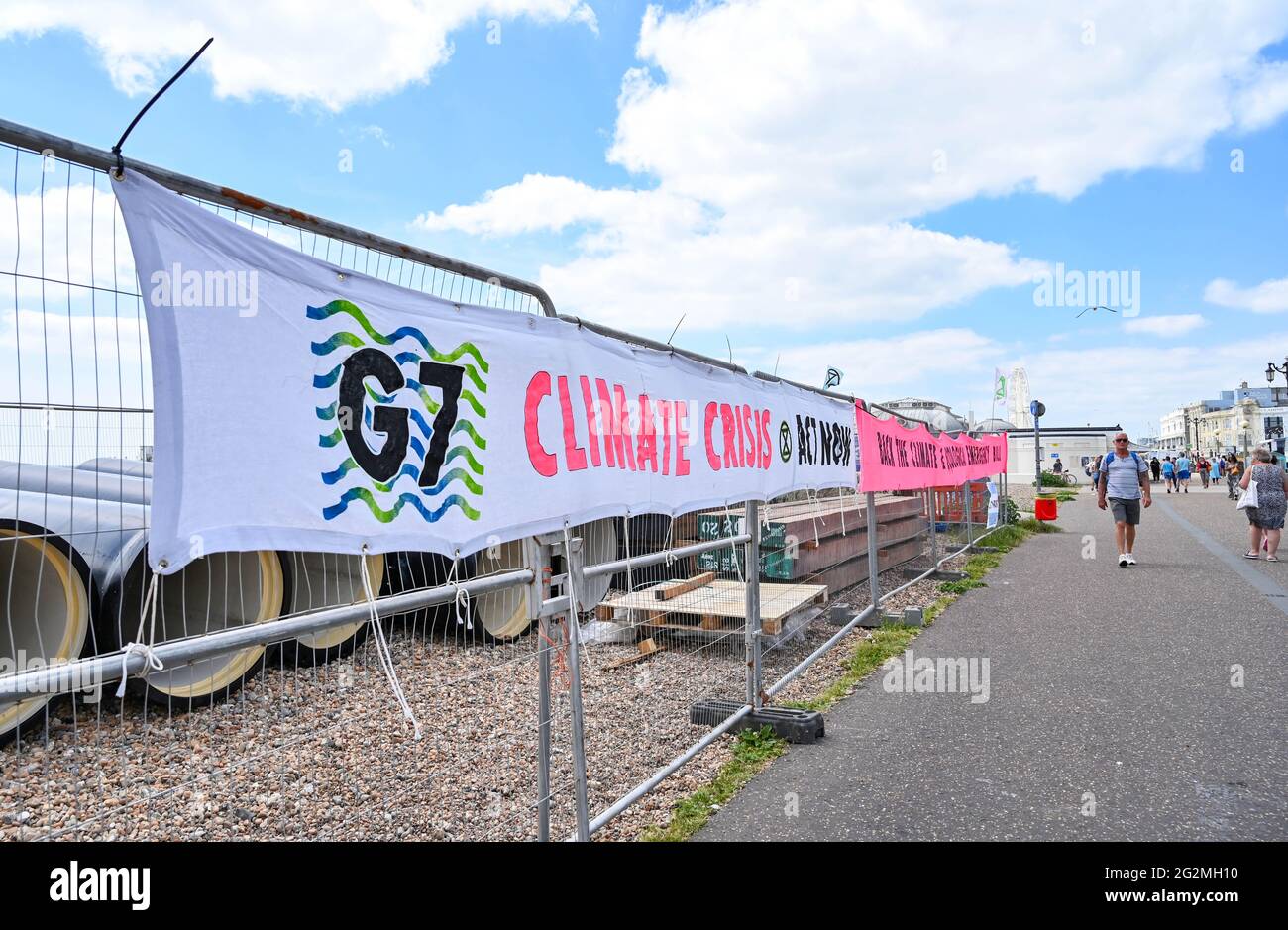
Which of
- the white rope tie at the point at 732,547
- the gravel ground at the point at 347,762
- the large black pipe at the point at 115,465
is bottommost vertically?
the gravel ground at the point at 347,762

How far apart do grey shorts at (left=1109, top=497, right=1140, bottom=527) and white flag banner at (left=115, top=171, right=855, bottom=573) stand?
994cm

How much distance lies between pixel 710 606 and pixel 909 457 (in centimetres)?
440

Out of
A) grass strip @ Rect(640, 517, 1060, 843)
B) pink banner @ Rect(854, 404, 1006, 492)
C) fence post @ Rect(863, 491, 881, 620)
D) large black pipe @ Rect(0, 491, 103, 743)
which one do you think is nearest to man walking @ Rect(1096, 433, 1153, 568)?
pink banner @ Rect(854, 404, 1006, 492)

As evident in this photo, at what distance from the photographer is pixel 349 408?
7.77 ft

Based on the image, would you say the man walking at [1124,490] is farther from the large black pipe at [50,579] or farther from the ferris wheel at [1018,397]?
the ferris wheel at [1018,397]

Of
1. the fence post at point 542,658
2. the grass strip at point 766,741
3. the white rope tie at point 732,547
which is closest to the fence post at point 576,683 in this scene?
the fence post at point 542,658

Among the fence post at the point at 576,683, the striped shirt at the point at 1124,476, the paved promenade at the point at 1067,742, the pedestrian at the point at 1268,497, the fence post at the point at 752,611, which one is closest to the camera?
the fence post at the point at 576,683

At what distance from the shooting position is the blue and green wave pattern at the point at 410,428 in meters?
2.32

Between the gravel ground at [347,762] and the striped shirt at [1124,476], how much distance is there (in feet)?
30.1

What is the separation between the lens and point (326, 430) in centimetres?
230

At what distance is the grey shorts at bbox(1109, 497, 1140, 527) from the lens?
11273mm
